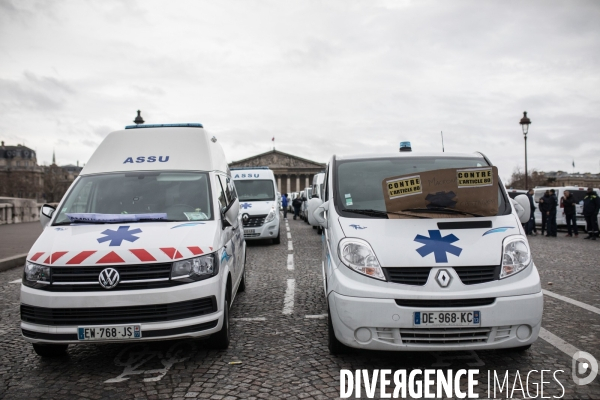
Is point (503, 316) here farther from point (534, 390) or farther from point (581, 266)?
point (581, 266)

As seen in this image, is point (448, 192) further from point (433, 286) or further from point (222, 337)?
point (222, 337)

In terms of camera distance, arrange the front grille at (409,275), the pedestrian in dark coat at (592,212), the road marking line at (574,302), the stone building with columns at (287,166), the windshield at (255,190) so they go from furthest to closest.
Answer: the stone building with columns at (287,166), the pedestrian in dark coat at (592,212), the windshield at (255,190), the road marking line at (574,302), the front grille at (409,275)

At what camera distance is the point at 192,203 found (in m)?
5.16

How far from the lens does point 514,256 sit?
13.2ft

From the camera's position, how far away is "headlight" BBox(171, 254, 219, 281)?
412cm

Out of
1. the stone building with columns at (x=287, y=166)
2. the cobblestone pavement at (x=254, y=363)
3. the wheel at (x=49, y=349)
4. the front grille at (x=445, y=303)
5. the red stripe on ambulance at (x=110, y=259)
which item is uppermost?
the stone building with columns at (x=287, y=166)

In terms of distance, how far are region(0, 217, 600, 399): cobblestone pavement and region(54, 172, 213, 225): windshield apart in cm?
124

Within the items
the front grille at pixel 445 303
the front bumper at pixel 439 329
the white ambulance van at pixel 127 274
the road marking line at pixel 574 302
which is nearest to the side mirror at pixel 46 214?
the white ambulance van at pixel 127 274

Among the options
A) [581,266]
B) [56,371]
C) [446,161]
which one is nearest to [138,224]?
[56,371]

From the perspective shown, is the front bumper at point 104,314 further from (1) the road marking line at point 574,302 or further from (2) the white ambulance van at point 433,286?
(1) the road marking line at point 574,302

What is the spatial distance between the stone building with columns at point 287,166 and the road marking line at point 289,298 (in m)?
101

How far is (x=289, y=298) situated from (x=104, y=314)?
3296 mm

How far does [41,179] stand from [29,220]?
92.7 meters

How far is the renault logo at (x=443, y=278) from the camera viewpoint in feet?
12.5
